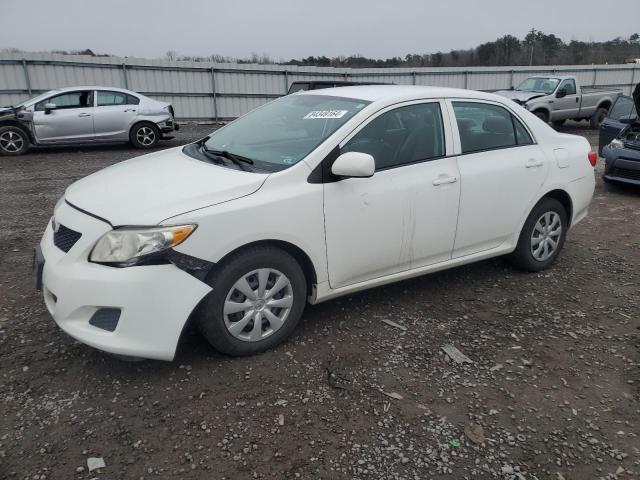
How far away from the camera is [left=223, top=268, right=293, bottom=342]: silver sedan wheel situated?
10.4 feet

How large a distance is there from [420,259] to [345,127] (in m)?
1.16

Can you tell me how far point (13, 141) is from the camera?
11.3 meters

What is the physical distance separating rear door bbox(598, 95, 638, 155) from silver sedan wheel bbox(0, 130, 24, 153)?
11.9 m

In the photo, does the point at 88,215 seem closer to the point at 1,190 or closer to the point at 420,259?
the point at 420,259

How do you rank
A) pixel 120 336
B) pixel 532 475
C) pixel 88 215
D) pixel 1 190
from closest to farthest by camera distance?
1. pixel 532 475
2. pixel 120 336
3. pixel 88 215
4. pixel 1 190

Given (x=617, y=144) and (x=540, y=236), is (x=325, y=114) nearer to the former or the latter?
(x=540, y=236)

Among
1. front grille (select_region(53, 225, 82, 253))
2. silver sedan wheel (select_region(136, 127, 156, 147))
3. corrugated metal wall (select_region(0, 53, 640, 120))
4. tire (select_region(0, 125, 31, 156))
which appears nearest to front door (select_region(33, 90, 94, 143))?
tire (select_region(0, 125, 31, 156))

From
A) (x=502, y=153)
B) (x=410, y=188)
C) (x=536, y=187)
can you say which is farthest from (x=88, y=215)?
(x=536, y=187)

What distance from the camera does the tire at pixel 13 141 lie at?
1123 centimetres

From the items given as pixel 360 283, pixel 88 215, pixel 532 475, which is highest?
pixel 88 215

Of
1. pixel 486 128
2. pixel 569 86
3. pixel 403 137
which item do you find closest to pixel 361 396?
pixel 403 137

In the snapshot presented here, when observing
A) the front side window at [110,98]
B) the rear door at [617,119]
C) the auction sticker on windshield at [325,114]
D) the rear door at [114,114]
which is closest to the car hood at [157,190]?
the auction sticker on windshield at [325,114]

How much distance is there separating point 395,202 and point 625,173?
645cm

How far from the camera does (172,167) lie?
364 centimetres
